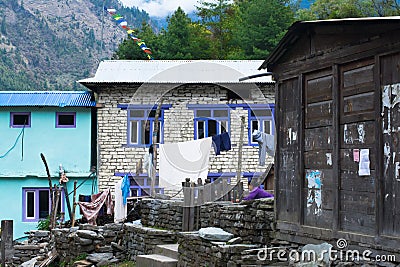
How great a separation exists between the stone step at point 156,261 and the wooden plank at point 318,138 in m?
4.56

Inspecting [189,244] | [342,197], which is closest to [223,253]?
[189,244]

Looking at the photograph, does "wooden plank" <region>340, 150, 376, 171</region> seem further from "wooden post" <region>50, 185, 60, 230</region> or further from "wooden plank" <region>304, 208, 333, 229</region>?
"wooden post" <region>50, 185, 60, 230</region>

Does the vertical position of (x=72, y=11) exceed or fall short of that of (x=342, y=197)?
it exceeds it

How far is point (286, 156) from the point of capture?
11617 mm

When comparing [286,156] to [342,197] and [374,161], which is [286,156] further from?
[374,161]

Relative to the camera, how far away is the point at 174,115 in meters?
27.7

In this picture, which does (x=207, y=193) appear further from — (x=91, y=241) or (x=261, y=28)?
(x=261, y=28)

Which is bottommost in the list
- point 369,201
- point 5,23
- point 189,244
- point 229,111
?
point 189,244

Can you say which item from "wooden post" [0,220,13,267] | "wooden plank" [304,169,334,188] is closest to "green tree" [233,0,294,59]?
"wooden post" [0,220,13,267]

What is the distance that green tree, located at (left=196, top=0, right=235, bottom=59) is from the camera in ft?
152

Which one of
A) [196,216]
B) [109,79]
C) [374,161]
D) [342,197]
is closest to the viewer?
[374,161]

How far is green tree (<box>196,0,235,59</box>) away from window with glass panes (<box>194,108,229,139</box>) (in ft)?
56.6

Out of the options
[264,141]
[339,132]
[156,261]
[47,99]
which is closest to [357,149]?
[339,132]

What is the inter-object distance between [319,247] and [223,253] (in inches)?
80.1
